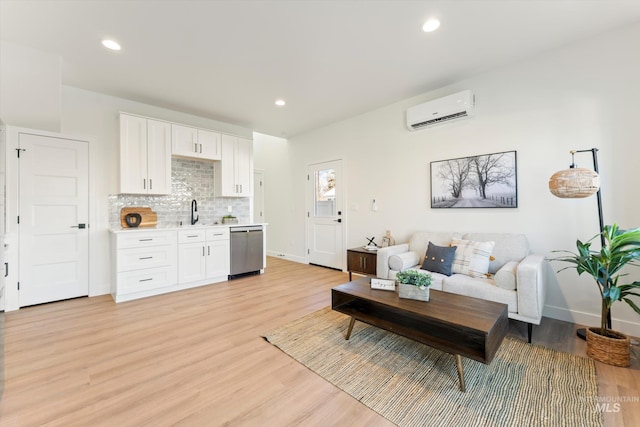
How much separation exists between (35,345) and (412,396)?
310 cm

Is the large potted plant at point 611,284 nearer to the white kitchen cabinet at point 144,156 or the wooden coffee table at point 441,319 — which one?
the wooden coffee table at point 441,319

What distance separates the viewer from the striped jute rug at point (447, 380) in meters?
1.47

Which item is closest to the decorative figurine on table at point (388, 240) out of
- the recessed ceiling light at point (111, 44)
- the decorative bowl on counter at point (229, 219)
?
the decorative bowl on counter at point (229, 219)

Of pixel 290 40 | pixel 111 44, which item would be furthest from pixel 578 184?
pixel 111 44

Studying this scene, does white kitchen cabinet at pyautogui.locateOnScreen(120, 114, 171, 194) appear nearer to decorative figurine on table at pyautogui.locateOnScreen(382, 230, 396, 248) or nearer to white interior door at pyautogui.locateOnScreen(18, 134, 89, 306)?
white interior door at pyautogui.locateOnScreen(18, 134, 89, 306)

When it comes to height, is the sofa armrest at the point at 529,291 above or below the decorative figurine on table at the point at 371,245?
below

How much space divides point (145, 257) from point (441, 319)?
362 cm

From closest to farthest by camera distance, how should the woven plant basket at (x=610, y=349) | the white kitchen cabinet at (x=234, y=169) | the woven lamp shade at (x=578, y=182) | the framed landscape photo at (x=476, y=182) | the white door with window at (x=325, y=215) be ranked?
1. the woven plant basket at (x=610, y=349)
2. the woven lamp shade at (x=578, y=182)
3. the framed landscape photo at (x=476, y=182)
4. the white kitchen cabinet at (x=234, y=169)
5. the white door with window at (x=325, y=215)

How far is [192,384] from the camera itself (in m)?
1.76

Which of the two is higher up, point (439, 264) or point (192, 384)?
point (439, 264)

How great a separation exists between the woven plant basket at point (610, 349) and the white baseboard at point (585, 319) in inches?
24.5

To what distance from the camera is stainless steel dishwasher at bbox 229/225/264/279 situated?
4.35 m

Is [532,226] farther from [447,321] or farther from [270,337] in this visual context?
[270,337]

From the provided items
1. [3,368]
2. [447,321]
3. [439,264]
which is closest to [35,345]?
[3,368]
